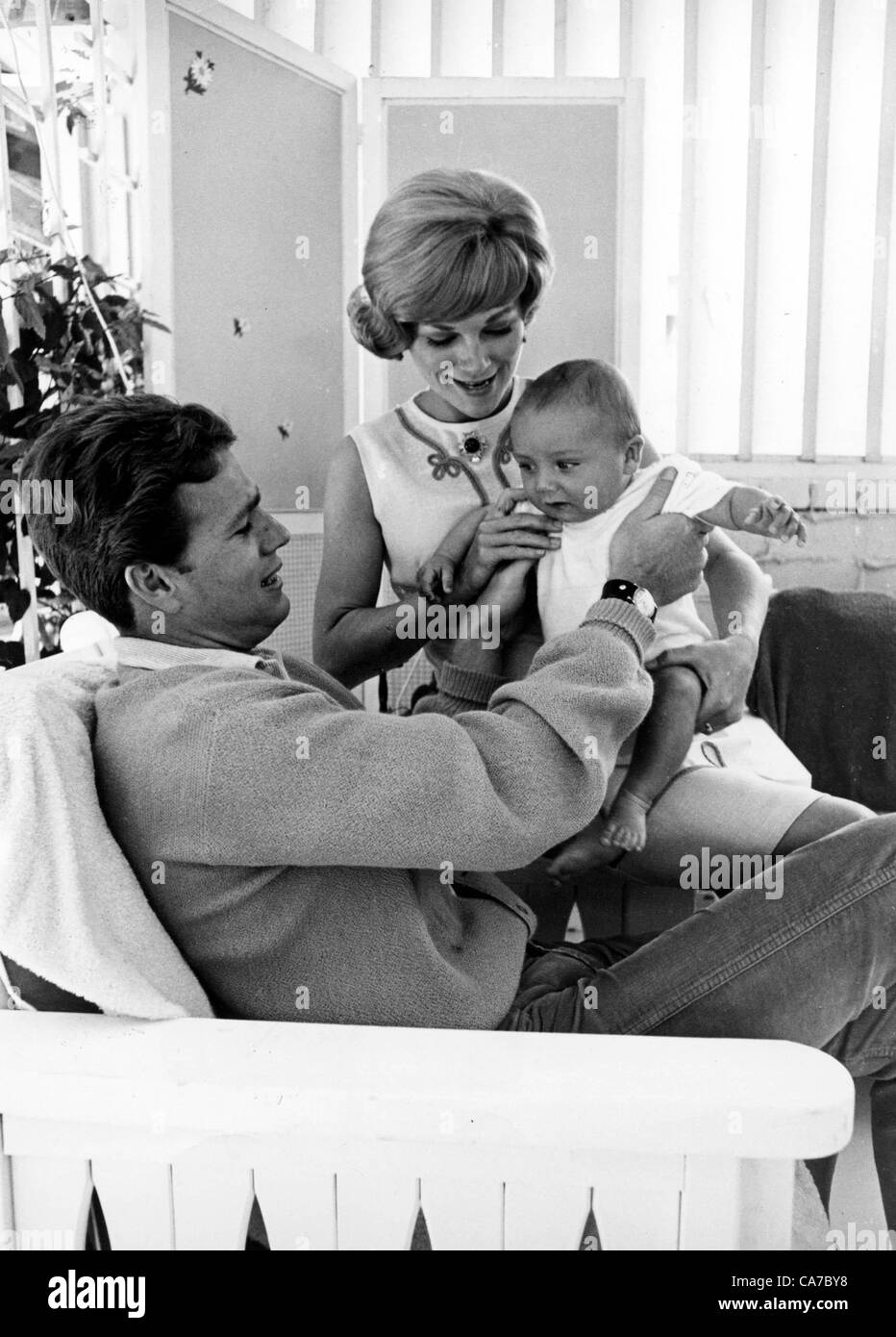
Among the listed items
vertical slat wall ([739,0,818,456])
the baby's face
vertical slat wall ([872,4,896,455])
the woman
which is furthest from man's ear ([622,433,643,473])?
vertical slat wall ([872,4,896,455])

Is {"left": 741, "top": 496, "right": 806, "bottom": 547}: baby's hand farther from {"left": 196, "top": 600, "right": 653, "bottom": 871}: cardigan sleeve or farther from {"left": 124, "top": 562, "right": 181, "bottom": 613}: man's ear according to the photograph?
{"left": 124, "top": 562, "right": 181, "bottom": 613}: man's ear

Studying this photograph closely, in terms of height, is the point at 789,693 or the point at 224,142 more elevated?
the point at 224,142

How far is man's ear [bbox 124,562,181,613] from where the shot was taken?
1371 mm

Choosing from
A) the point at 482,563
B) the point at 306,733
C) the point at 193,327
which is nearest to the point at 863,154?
the point at 193,327

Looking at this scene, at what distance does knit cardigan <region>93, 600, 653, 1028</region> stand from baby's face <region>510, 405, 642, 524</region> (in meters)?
0.34

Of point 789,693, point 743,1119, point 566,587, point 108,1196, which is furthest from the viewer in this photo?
point 789,693

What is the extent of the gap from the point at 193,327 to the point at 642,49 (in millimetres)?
1588

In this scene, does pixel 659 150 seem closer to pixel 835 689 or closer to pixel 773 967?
pixel 835 689

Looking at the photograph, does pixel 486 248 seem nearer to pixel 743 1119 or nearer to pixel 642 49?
pixel 743 1119

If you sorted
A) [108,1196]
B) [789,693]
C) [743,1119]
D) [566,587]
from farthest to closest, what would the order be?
[789,693]
[566,587]
[108,1196]
[743,1119]

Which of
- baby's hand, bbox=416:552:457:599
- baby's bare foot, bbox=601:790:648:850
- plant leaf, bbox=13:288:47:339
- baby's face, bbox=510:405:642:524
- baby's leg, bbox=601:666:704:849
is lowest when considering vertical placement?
baby's bare foot, bbox=601:790:648:850

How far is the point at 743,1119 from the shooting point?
107 cm

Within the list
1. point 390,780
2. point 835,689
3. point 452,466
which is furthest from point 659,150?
point 390,780

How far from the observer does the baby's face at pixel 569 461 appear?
1.62 metres
